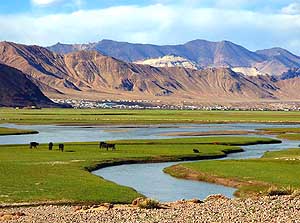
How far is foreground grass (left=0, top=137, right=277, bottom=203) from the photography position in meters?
30.7

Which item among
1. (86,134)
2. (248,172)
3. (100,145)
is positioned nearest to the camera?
(248,172)

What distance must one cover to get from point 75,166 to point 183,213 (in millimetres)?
23802

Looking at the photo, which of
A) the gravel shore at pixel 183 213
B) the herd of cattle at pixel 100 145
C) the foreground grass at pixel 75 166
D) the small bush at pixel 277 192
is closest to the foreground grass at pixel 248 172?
the small bush at pixel 277 192

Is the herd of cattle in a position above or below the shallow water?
above

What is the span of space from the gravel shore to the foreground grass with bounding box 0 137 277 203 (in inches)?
197

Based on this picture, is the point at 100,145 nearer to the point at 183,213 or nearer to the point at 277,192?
the point at 277,192

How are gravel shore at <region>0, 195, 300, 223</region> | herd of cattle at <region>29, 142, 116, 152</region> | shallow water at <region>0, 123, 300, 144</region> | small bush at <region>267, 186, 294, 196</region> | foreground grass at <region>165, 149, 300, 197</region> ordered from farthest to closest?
1. shallow water at <region>0, 123, 300, 144</region>
2. herd of cattle at <region>29, 142, 116, 152</region>
3. foreground grass at <region>165, 149, 300, 197</region>
4. small bush at <region>267, 186, 294, 196</region>
5. gravel shore at <region>0, 195, 300, 223</region>

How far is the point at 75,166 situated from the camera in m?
44.8

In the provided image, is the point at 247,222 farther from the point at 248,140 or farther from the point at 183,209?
the point at 248,140

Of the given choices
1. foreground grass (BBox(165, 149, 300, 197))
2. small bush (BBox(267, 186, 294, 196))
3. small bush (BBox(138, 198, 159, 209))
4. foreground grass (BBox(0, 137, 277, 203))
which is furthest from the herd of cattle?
small bush (BBox(138, 198, 159, 209))

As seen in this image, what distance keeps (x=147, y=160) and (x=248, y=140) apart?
29.1 m

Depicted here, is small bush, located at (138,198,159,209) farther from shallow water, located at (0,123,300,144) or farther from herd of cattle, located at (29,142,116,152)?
shallow water, located at (0,123,300,144)

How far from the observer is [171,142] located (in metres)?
73.2

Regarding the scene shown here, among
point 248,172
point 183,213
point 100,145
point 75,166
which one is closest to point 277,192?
point 183,213
